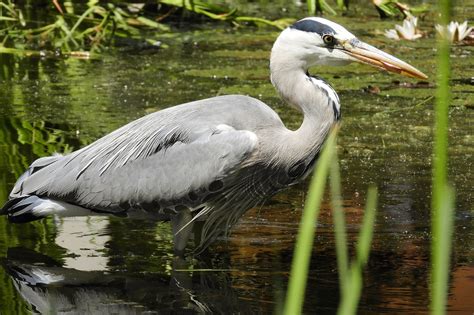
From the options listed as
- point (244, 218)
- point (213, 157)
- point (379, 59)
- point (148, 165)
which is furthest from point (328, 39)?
point (244, 218)

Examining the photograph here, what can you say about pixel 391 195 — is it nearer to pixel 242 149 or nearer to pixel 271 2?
pixel 242 149

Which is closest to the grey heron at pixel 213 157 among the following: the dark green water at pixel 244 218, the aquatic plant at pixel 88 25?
the dark green water at pixel 244 218

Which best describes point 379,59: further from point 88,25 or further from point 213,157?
point 88,25

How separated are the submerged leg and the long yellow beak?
3.09ft

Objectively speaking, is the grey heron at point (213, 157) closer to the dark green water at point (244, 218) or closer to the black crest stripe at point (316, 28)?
the black crest stripe at point (316, 28)

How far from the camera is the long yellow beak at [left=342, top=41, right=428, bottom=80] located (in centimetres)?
406

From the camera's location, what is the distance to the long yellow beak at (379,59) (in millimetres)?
4062

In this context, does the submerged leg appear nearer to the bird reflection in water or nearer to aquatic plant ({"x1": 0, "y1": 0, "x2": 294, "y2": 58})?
the bird reflection in water

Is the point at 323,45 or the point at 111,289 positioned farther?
the point at 323,45

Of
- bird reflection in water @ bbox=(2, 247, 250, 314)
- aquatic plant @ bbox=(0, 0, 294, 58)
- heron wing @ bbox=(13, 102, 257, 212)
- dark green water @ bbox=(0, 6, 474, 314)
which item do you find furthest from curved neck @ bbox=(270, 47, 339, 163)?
aquatic plant @ bbox=(0, 0, 294, 58)

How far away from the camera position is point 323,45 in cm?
419

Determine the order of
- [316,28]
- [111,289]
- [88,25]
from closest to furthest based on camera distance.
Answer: [111,289]
[316,28]
[88,25]

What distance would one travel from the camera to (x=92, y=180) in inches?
168

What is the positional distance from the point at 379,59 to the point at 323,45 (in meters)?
0.24
